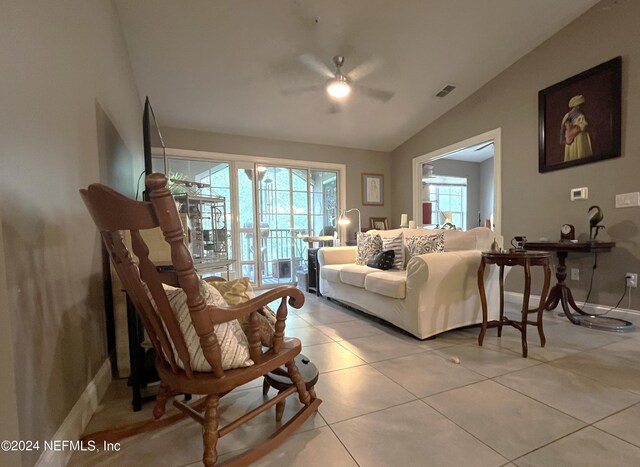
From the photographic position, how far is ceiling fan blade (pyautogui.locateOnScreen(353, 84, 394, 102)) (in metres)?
3.47

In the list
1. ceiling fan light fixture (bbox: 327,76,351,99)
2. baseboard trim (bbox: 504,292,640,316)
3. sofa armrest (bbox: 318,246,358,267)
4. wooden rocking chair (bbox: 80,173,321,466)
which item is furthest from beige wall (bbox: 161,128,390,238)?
wooden rocking chair (bbox: 80,173,321,466)

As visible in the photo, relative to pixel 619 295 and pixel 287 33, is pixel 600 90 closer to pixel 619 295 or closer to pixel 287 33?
pixel 619 295

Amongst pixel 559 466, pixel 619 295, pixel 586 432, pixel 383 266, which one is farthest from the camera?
pixel 383 266

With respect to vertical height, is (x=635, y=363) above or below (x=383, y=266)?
below

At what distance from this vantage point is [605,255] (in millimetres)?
2701

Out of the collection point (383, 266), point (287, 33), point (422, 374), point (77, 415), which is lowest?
point (422, 374)

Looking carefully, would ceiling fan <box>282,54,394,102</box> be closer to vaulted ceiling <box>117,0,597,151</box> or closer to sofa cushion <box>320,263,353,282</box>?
vaulted ceiling <box>117,0,597,151</box>

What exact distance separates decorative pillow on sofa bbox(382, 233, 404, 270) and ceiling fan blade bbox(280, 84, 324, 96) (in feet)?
6.40

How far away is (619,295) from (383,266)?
210 centimetres

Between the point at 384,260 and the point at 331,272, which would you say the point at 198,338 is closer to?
the point at 384,260

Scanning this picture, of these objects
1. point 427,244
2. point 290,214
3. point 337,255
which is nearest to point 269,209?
point 290,214

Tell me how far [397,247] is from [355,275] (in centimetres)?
53

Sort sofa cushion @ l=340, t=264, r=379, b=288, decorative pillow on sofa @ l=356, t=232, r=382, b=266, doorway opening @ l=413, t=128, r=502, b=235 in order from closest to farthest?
sofa cushion @ l=340, t=264, r=379, b=288, decorative pillow on sofa @ l=356, t=232, r=382, b=266, doorway opening @ l=413, t=128, r=502, b=235

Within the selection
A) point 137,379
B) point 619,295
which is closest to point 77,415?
point 137,379
